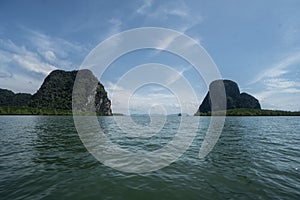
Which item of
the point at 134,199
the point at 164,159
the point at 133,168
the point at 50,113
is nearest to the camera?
the point at 134,199

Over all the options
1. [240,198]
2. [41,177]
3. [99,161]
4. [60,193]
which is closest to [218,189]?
[240,198]

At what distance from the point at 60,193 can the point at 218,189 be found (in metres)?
7.11

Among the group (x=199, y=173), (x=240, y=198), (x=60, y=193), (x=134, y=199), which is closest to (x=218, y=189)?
(x=240, y=198)

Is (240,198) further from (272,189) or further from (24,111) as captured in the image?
(24,111)

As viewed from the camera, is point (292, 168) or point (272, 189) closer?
point (272, 189)

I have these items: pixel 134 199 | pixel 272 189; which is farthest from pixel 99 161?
pixel 272 189

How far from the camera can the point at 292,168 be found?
11656 mm

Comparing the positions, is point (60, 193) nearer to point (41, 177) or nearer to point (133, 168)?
point (41, 177)

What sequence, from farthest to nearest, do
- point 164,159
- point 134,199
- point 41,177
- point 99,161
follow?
point 164,159
point 99,161
point 41,177
point 134,199

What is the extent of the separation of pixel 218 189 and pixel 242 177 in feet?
8.61

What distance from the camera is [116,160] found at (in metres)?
13.0

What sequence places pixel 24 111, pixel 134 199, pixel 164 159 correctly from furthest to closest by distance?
pixel 24 111, pixel 164 159, pixel 134 199

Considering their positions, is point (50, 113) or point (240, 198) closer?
point (240, 198)

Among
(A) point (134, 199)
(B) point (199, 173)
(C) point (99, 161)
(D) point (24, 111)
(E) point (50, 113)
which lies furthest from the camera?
(E) point (50, 113)
